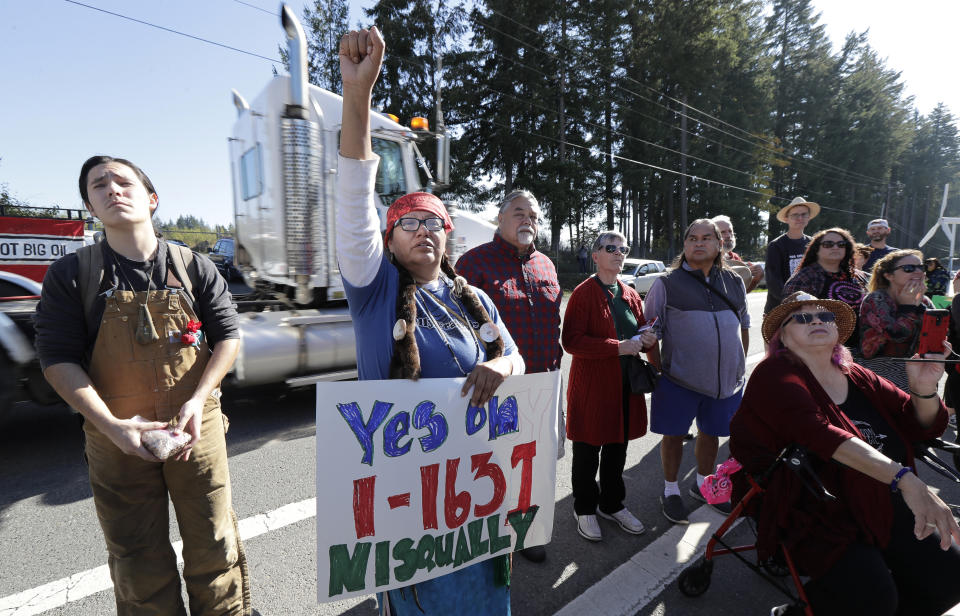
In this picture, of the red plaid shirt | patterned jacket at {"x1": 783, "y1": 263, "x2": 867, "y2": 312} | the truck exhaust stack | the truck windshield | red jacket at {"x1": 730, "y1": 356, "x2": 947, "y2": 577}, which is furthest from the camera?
the truck windshield

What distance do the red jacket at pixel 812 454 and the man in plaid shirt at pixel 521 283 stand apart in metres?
1.06

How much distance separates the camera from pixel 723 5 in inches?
1071

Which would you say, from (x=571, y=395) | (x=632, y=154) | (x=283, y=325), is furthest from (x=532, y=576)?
(x=632, y=154)

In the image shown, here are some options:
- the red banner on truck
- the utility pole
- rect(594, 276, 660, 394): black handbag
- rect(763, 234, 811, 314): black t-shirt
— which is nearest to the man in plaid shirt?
rect(594, 276, 660, 394): black handbag

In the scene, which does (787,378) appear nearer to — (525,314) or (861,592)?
(861,592)

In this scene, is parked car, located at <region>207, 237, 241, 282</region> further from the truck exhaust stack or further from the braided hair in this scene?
the braided hair

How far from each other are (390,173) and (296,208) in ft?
4.85

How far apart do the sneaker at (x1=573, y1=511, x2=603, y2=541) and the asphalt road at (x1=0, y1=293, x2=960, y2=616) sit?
0.05 meters

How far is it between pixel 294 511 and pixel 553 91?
25521mm

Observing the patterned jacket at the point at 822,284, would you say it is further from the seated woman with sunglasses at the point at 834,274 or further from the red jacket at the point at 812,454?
the red jacket at the point at 812,454

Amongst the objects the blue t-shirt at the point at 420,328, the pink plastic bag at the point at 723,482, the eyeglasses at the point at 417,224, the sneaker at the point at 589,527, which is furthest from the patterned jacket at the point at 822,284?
the eyeglasses at the point at 417,224

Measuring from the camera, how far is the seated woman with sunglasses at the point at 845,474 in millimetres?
1688

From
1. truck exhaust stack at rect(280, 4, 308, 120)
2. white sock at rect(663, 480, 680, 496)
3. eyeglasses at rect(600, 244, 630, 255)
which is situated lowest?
white sock at rect(663, 480, 680, 496)

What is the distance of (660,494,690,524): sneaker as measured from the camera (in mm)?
2926
